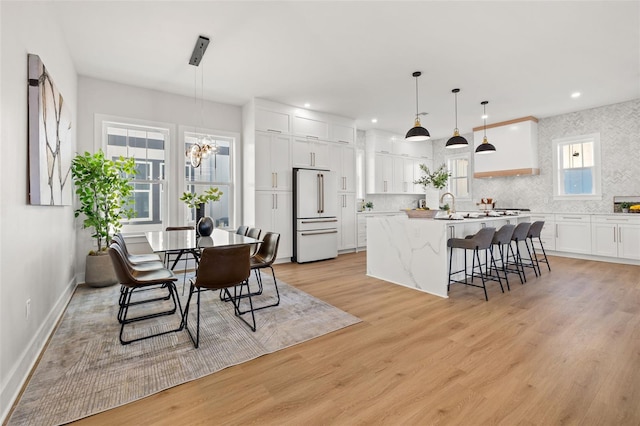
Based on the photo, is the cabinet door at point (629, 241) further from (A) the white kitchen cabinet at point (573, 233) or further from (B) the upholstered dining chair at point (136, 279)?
(B) the upholstered dining chair at point (136, 279)

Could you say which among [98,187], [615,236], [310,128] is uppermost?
[310,128]

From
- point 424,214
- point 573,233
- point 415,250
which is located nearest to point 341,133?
point 424,214

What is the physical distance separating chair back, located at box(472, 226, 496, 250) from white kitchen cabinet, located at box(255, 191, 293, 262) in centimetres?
328

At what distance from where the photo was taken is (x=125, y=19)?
9.87 ft

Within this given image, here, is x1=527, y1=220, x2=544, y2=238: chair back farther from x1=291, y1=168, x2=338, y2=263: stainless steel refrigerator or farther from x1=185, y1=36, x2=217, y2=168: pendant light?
x1=185, y1=36, x2=217, y2=168: pendant light

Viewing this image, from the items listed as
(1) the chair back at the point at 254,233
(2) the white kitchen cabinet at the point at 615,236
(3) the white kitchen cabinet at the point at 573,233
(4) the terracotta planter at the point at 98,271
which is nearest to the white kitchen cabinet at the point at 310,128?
Result: (1) the chair back at the point at 254,233

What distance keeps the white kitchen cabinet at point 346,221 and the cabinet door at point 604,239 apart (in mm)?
4560

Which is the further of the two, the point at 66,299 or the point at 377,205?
the point at 377,205

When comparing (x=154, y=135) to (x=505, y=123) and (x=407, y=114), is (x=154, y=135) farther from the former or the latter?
(x=505, y=123)

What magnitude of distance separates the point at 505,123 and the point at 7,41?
799cm

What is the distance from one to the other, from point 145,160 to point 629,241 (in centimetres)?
847

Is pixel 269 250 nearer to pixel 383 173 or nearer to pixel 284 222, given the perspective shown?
pixel 284 222

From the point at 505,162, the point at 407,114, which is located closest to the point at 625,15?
the point at 407,114

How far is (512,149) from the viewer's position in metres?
6.67
